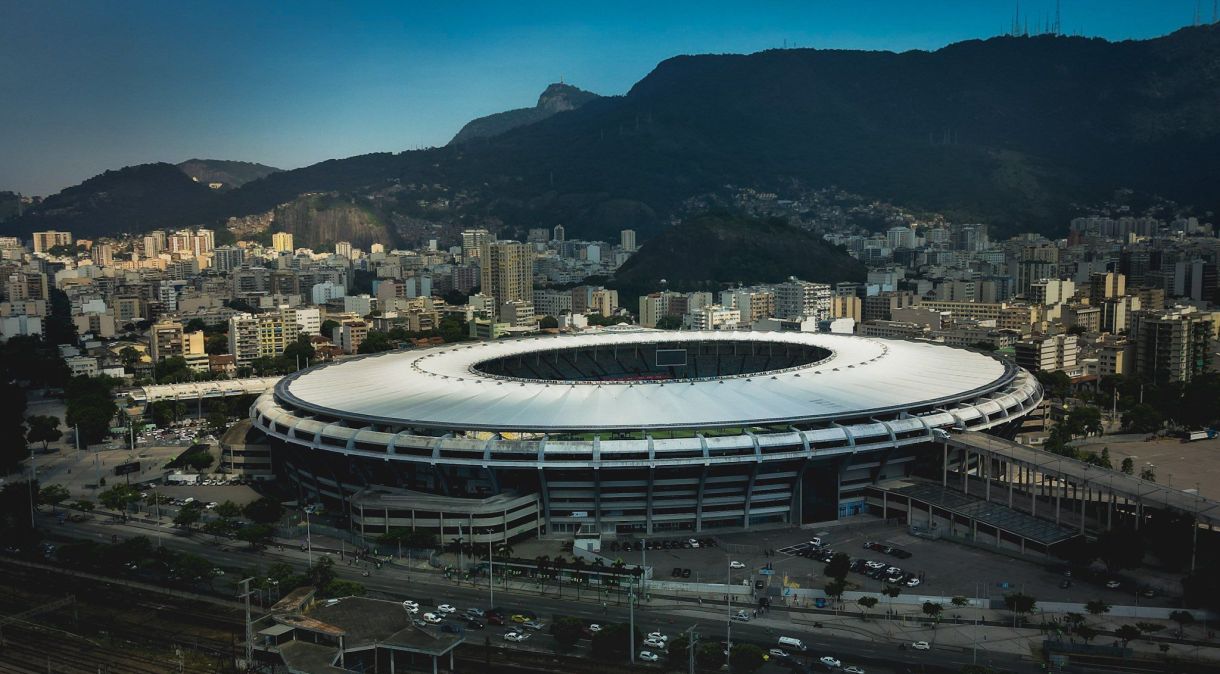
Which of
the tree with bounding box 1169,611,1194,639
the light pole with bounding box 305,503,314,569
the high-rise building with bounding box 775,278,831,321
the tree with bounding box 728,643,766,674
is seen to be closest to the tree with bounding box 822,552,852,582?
the tree with bounding box 728,643,766,674

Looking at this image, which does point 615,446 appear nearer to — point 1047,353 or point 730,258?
point 1047,353

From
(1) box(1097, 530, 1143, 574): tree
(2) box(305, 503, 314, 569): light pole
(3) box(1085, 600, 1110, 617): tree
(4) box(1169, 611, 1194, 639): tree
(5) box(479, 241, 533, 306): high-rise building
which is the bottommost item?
(2) box(305, 503, 314, 569): light pole

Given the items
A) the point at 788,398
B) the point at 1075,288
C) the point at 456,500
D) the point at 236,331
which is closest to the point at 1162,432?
the point at 788,398

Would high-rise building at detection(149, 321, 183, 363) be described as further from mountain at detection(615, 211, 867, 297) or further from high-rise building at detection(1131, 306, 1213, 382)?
high-rise building at detection(1131, 306, 1213, 382)

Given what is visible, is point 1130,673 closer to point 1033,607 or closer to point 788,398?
point 1033,607

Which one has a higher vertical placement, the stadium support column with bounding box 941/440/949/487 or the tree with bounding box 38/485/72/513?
the stadium support column with bounding box 941/440/949/487

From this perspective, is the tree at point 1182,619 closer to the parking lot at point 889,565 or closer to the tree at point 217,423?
the parking lot at point 889,565
